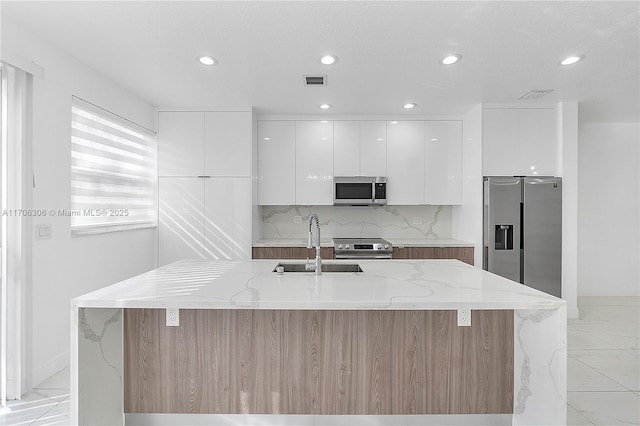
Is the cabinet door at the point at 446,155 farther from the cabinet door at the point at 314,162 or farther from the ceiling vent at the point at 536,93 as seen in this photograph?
the cabinet door at the point at 314,162

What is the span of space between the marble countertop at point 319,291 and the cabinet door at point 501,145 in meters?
2.24

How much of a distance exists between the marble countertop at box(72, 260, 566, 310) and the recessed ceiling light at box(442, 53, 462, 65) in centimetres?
160

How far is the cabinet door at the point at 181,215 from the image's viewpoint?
4492mm

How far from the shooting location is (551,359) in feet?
6.13

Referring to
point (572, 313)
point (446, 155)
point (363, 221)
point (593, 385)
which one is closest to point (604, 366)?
point (593, 385)

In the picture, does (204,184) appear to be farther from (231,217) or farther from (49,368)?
(49,368)

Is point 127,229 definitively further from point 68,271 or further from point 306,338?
point 306,338

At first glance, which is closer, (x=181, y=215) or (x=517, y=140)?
(x=517, y=140)

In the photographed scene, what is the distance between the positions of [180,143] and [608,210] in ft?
18.5

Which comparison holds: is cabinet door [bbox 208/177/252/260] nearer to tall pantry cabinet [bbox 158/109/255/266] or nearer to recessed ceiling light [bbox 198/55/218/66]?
tall pantry cabinet [bbox 158/109/255/266]

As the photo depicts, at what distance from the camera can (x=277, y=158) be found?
15.7ft

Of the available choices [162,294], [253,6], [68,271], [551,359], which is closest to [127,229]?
[68,271]

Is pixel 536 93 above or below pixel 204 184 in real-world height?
above

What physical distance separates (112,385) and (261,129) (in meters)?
3.39
